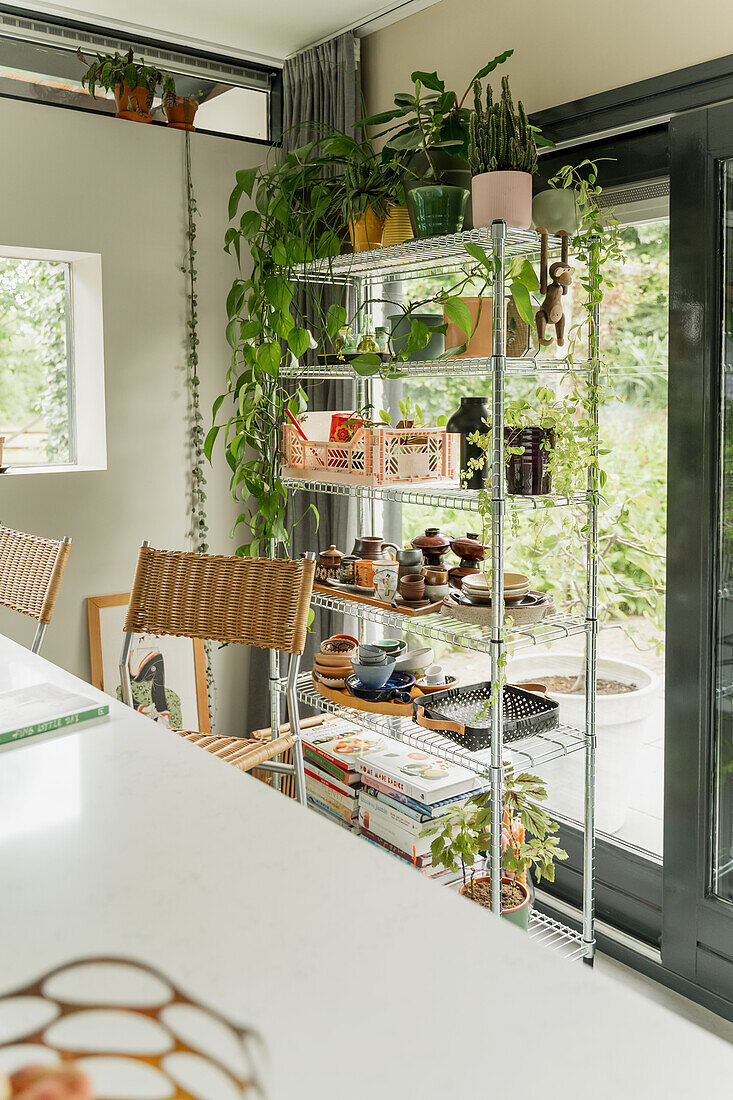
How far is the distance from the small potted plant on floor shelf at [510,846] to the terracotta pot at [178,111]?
229 cm

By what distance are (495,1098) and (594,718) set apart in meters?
1.81

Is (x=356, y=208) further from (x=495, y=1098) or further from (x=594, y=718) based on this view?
(x=495, y=1098)

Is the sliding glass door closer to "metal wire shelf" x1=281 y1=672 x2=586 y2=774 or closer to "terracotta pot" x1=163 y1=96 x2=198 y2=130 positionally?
"metal wire shelf" x1=281 y1=672 x2=586 y2=774

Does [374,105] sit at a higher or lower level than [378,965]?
higher

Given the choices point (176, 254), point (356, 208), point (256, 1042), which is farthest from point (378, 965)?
point (176, 254)

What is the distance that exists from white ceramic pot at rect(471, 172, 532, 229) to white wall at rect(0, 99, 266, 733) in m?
1.36

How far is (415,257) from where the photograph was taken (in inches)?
94.1

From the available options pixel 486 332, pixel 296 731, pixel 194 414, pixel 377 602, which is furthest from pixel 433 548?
pixel 194 414

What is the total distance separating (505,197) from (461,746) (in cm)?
127

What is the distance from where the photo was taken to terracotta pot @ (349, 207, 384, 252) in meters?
2.38

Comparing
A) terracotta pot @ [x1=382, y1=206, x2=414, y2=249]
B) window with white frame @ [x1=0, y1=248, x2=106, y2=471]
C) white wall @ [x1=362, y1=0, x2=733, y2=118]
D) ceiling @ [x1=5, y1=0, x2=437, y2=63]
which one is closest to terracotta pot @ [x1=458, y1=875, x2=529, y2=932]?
terracotta pot @ [x1=382, y1=206, x2=414, y2=249]

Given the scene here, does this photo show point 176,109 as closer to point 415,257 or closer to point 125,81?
point 125,81

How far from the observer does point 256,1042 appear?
581mm

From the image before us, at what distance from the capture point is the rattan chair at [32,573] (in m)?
2.06
